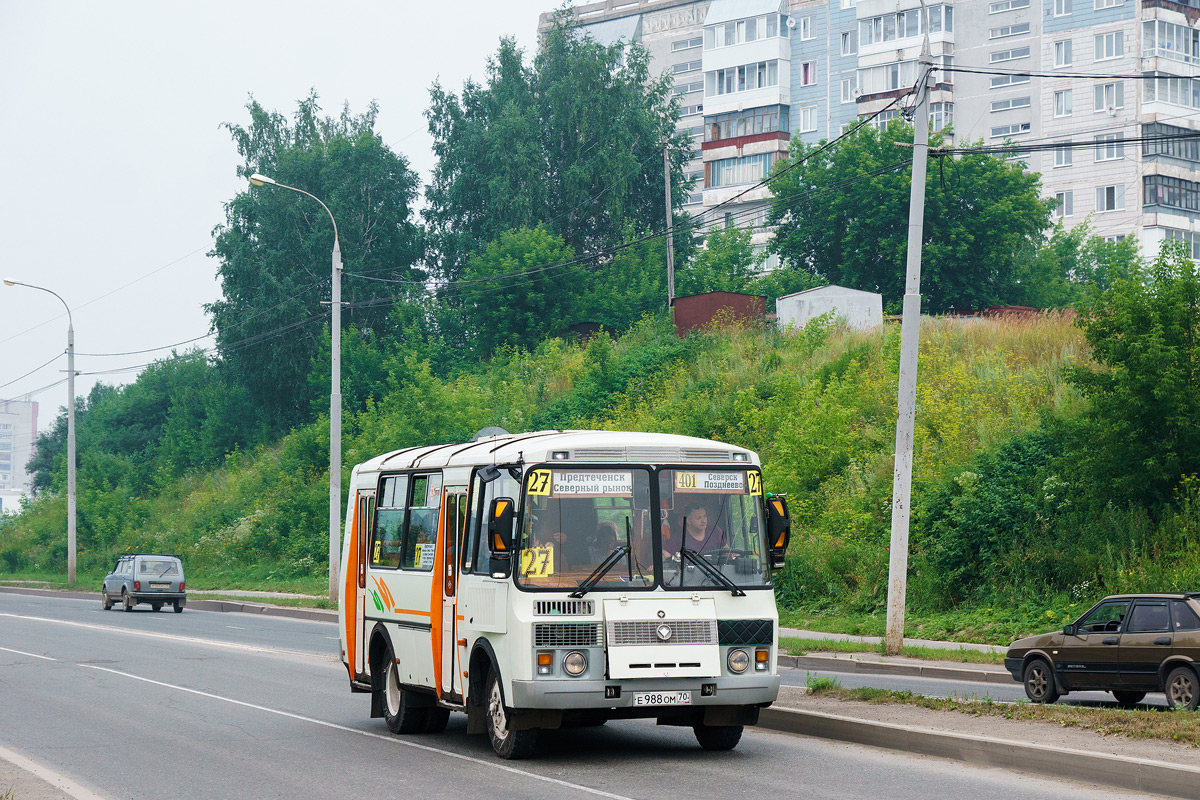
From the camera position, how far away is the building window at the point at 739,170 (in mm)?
83438

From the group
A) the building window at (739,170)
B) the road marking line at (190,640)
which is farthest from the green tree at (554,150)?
the road marking line at (190,640)

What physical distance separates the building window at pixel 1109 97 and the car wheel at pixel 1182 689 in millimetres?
66218

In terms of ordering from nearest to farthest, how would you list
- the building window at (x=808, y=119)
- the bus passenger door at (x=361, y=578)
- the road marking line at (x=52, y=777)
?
the road marking line at (x=52, y=777) → the bus passenger door at (x=361, y=578) → the building window at (x=808, y=119)

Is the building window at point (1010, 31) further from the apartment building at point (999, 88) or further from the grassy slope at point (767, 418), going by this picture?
the grassy slope at point (767, 418)

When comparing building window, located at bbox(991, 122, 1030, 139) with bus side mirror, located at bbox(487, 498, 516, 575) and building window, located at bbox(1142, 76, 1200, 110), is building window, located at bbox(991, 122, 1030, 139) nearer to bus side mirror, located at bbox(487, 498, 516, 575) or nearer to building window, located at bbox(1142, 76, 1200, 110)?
building window, located at bbox(1142, 76, 1200, 110)

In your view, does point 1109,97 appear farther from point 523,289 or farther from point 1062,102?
point 523,289

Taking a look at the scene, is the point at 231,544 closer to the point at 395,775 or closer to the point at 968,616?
the point at 968,616

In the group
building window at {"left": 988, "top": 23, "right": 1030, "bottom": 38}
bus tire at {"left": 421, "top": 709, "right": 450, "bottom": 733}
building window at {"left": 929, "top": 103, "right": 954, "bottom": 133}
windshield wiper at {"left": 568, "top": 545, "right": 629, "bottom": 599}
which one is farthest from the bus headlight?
building window at {"left": 988, "top": 23, "right": 1030, "bottom": 38}

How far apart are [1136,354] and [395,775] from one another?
16663mm

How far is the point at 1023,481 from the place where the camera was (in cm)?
2609

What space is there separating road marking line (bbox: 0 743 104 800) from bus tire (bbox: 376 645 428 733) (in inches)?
130

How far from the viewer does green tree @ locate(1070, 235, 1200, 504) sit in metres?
22.6

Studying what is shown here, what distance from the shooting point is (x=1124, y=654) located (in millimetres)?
15328

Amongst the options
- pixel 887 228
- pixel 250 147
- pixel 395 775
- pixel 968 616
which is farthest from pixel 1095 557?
pixel 250 147
